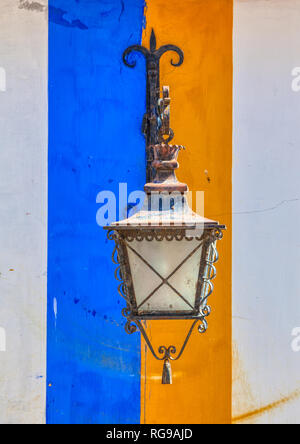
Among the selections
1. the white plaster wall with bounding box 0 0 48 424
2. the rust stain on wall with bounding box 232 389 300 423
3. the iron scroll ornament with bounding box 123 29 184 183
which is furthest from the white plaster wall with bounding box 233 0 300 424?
the white plaster wall with bounding box 0 0 48 424

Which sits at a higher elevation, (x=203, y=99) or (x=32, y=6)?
(x=32, y=6)

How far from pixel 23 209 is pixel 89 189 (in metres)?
0.32

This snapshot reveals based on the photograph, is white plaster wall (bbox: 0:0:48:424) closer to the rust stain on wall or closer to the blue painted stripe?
the blue painted stripe

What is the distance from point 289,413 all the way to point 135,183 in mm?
1282

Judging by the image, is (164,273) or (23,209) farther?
(23,209)

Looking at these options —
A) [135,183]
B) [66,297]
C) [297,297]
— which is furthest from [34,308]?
[297,297]

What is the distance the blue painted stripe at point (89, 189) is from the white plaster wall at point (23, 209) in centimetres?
Result: 5

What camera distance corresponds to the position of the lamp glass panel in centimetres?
163

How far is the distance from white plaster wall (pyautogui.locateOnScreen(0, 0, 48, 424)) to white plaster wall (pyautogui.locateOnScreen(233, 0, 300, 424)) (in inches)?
35.5

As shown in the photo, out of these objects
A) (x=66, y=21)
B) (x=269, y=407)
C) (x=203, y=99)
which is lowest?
(x=269, y=407)

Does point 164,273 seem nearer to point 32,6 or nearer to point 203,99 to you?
point 203,99

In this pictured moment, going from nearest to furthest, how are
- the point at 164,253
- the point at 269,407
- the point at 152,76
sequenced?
the point at 164,253 → the point at 152,76 → the point at 269,407

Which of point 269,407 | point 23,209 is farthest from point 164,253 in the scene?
point 269,407

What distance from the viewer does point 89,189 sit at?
2361mm
